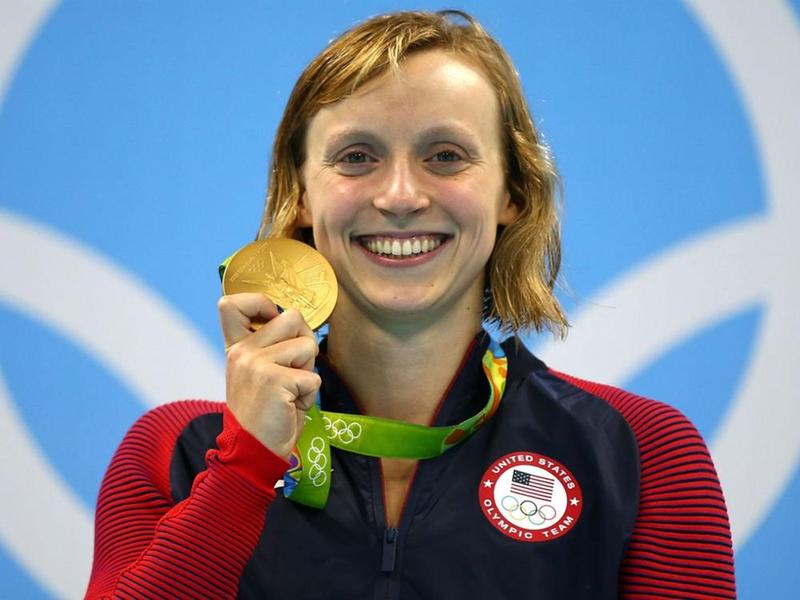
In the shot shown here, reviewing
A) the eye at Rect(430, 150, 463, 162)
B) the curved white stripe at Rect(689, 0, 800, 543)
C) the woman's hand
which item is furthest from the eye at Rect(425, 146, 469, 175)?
the curved white stripe at Rect(689, 0, 800, 543)

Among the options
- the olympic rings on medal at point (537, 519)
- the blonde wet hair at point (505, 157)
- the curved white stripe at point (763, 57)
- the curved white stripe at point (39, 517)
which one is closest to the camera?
the olympic rings on medal at point (537, 519)

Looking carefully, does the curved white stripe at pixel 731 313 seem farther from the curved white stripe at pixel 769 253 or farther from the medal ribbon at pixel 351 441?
the medal ribbon at pixel 351 441

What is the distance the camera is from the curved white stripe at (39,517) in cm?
195

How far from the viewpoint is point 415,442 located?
1.30 metres

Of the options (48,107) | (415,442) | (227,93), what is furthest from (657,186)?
(48,107)

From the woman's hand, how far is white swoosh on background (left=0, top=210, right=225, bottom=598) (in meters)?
0.80

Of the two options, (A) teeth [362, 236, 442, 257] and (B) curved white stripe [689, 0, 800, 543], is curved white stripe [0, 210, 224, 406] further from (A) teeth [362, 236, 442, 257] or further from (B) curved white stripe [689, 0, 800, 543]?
(B) curved white stripe [689, 0, 800, 543]

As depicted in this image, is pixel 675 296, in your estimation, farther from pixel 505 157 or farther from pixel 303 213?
pixel 303 213

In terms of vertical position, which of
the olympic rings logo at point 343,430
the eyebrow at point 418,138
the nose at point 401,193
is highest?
the eyebrow at point 418,138

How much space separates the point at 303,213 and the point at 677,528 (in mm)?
598

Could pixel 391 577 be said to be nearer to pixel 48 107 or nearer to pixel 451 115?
pixel 451 115

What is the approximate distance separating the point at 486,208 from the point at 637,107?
842 mm

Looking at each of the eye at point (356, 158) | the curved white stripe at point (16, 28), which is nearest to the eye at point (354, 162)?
the eye at point (356, 158)

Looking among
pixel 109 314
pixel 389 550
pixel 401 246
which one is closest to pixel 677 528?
pixel 389 550
